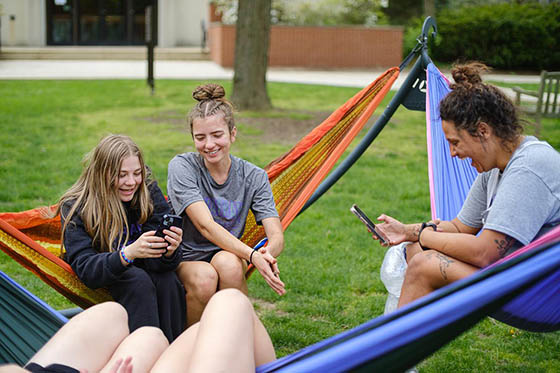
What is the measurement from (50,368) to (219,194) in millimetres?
1079

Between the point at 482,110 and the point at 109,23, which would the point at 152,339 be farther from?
the point at 109,23

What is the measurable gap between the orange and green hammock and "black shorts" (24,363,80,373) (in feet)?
2.13

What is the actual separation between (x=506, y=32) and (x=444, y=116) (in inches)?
526

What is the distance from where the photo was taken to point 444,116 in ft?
6.91

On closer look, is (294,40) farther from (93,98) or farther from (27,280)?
(27,280)

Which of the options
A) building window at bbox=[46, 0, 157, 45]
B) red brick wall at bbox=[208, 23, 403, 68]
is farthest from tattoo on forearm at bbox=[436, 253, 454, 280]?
building window at bbox=[46, 0, 157, 45]

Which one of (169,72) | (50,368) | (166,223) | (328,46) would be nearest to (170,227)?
(166,223)

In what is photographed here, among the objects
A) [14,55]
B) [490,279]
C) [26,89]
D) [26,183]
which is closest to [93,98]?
[26,89]

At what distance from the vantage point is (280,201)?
2936 mm

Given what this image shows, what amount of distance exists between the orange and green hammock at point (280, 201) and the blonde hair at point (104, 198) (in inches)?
5.8

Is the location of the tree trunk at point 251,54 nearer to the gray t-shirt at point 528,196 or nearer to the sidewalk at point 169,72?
the sidewalk at point 169,72

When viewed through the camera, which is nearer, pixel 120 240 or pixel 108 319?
pixel 108 319

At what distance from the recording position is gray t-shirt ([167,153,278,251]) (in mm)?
2506

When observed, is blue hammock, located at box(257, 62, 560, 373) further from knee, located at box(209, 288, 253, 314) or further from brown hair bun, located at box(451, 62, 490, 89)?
brown hair bun, located at box(451, 62, 490, 89)
